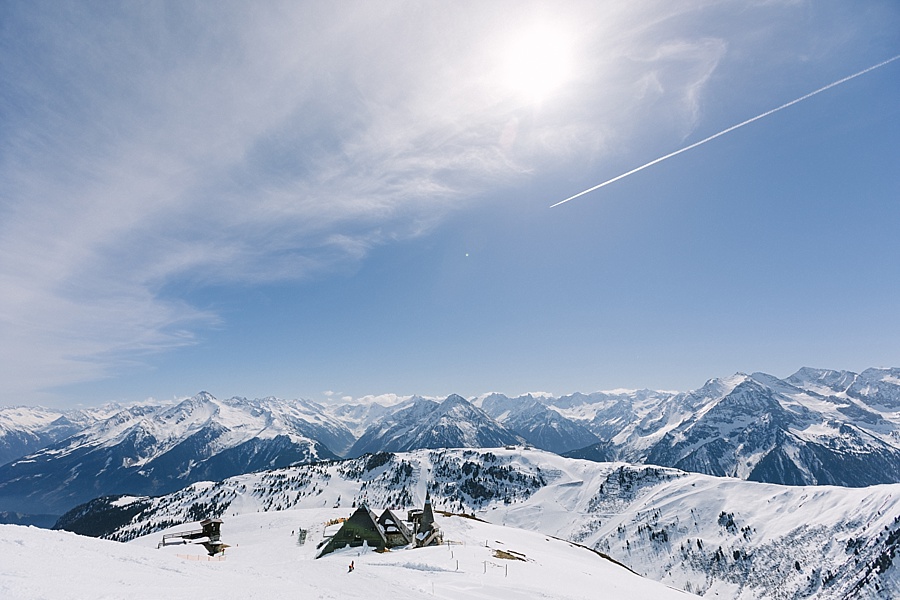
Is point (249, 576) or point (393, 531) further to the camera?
point (393, 531)

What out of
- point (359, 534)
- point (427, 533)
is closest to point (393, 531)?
point (427, 533)

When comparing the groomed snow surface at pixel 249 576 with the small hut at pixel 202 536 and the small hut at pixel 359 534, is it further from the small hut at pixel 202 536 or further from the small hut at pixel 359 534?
the small hut at pixel 202 536

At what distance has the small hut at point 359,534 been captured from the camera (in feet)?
158

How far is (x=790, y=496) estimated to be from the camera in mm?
192000

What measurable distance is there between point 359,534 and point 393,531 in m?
6.49

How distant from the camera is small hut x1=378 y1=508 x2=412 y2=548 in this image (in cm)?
5250

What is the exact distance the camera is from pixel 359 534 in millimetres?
48875

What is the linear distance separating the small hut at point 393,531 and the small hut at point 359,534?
2643 millimetres

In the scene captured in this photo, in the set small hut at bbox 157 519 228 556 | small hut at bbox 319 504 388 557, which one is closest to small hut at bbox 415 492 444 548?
small hut at bbox 319 504 388 557

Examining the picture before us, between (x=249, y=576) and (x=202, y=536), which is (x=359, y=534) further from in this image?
(x=249, y=576)

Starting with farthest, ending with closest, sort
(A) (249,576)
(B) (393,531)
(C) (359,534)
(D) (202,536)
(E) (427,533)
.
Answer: (D) (202,536) → (E) (427,533) → (B) (393,531) → (C) (359,534) → (A) (249,576)

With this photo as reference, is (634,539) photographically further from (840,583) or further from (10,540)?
(10,540)

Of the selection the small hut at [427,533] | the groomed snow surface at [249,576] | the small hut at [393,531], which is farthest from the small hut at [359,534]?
the small hut at [427,533]

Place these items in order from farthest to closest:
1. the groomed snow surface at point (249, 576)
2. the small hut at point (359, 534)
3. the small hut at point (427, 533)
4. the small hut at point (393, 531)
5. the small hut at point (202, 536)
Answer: the small hut at point (202, 536) → the small hut at point (427, 533) → the small hut at point (393, 531) → the small hut at point (359, 534) → the groomed snow surface at point (249, 576)
